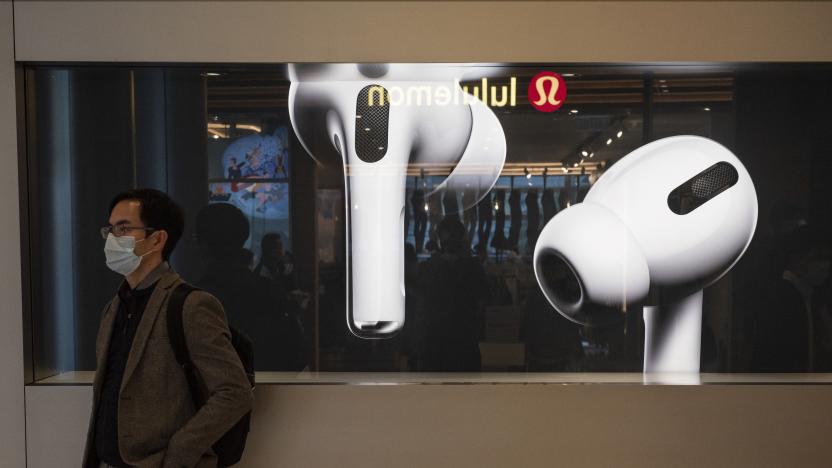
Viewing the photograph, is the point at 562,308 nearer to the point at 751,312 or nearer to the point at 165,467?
the point at 751,312

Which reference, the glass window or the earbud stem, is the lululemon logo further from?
the earbud stem

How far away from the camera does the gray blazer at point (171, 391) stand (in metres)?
2.51

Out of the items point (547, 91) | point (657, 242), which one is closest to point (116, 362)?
point (547, 91)

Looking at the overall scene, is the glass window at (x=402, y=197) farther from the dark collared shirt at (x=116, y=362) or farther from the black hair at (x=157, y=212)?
the dark collared shirt at (x=116, y=362)

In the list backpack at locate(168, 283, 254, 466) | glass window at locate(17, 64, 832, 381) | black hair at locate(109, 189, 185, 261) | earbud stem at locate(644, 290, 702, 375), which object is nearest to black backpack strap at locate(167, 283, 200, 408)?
backpack at locate(168, 283, 254, 466)

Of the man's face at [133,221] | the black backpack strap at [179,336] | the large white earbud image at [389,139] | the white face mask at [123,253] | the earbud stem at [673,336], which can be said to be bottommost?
the earbud stem at [673,336]

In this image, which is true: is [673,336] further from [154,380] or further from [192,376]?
[154,380]

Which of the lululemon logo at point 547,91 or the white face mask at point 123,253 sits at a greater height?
the lululemon logo at point 547,91

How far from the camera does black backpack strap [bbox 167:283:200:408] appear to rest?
257cm

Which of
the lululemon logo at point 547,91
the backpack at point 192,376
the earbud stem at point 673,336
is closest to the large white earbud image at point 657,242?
the earbud stem at point 673,336

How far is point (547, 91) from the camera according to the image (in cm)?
381

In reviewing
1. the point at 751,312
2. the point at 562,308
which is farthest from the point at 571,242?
the point at 751,312

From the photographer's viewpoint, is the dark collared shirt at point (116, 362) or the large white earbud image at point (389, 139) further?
the large white earbud image at point (389, 139)

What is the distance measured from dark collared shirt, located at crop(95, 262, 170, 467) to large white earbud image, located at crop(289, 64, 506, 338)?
4.44 ft
